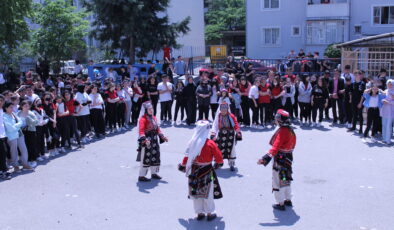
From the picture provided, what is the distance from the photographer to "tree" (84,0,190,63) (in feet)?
85.1

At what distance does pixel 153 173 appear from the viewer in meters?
10.1

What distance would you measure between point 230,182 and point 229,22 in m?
49.5

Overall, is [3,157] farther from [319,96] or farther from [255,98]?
[319,96]

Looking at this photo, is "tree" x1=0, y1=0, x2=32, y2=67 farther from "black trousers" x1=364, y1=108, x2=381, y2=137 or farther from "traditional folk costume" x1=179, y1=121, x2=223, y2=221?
"traditional folk costume" x1=179, y1=121, x2=223, y2=221

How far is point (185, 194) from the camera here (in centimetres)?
910

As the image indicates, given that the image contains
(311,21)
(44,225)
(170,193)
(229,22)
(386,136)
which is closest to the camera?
(44,225)

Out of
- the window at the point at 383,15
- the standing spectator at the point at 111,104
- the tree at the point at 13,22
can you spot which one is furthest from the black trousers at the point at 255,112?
the window at the point at 383,15

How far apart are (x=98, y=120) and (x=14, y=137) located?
407cm

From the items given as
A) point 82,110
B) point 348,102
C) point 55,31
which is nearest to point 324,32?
point 55,31

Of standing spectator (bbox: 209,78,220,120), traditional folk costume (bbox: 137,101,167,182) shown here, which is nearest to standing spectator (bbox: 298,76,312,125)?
standing spectator (bbox: 209,78,220,120)

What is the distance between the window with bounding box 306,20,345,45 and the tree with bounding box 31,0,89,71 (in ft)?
57.0

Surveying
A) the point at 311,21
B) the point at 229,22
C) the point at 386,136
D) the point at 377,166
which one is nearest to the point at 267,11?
the point at 311,21

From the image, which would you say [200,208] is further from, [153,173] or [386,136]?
[386,136]

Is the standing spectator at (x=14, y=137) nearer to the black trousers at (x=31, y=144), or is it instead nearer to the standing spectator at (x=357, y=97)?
the black trousers at (x=31, y=144)
